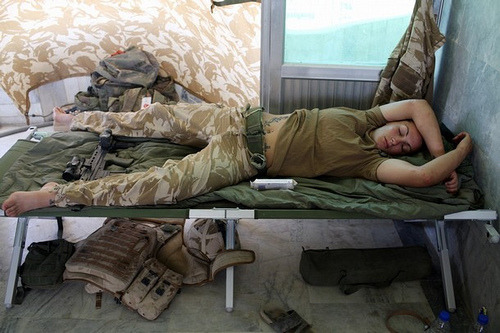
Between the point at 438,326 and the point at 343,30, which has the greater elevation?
the point at 343,30

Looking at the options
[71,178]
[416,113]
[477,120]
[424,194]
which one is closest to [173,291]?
[71,178]

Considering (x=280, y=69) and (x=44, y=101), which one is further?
(x=44, y=101)

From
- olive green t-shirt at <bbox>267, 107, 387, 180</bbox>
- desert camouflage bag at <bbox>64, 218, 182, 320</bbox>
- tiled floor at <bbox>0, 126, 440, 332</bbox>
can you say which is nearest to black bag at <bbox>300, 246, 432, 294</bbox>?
tiled floor at <bbox>0, 126, 440, 332</bbox>

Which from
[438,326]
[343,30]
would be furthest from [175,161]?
[438,326]

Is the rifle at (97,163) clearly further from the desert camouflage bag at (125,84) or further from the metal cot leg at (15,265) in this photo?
the desert camouflage bag at (125,84)

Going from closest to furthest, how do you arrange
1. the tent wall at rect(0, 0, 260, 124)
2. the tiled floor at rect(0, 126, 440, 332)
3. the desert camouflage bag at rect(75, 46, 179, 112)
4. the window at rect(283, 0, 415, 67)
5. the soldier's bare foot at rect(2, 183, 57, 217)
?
the soldier's bare foot at rect(2, 183, 57, 217)
the tiled floor at rect(0, 126, 440, 332)
the window at rect(283, 0, 415, 67)
the tent wall at rect(0, 0, 260, 124)
the desert camouflage bag at rect(75, 46, 179, 112)

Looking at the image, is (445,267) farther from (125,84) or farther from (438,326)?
(125,84)

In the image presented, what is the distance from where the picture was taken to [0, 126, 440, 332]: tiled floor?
197cm

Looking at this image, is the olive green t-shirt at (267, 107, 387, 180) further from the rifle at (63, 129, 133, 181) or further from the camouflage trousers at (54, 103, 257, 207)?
the rifle at (63, 129, 133, 181)

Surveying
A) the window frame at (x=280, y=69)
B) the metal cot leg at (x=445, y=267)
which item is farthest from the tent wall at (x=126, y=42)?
the metal cot leg at (x=445, y=267)

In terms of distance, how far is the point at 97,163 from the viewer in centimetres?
215

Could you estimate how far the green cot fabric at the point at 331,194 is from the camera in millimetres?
1898

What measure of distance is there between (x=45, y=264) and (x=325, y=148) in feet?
4.49

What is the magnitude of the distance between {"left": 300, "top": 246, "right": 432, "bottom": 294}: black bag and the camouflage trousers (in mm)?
521
